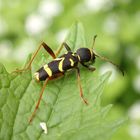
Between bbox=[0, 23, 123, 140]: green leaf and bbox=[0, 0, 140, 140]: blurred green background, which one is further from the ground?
bbox=[0, 23, 123, 140]: green leaf

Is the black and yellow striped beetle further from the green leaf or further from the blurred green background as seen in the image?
the blurred green background

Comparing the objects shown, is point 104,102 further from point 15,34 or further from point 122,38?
point 15,34

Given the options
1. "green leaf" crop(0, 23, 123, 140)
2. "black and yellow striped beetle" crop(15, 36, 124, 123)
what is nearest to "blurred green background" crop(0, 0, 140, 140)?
"black and yellow striped beetle" crop(15, 36, 124, 123)

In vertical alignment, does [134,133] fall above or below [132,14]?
below

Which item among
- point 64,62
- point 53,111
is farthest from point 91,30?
point 53,111

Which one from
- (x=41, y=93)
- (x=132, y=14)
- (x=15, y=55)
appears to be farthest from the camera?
(x=132, y=14)

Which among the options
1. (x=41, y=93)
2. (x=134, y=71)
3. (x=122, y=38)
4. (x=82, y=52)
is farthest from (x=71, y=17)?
(x=41, y=93)

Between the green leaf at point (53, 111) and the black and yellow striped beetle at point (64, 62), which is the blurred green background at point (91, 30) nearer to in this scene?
the black and yellow striped beetle at point (64, 62)
